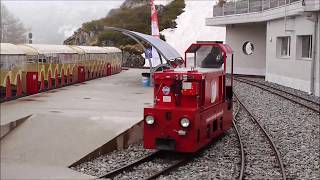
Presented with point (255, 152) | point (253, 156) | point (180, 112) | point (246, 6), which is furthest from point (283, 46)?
point (180, 112)

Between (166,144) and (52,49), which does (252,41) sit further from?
(166,144)

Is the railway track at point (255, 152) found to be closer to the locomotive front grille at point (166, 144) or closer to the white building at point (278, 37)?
the locomotive front grille at point (166, 144)

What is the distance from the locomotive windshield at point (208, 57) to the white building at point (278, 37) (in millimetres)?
11566

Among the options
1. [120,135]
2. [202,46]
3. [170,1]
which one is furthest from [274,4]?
[170,1]

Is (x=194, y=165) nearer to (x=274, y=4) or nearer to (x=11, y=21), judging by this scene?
(x=11, y=21)

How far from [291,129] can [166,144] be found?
561cm

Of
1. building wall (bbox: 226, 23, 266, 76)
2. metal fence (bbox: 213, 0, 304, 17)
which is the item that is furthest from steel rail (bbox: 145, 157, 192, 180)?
Answer: building wall (bbox: 226, 23, 266, 76)

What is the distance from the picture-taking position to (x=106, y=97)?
16734 mm

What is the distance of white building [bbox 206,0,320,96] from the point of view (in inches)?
854

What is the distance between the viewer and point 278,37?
28688mm

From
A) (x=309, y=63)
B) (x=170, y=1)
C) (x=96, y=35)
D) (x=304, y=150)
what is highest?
(x=170, y=1)

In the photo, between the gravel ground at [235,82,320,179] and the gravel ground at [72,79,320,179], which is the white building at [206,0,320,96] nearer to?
Result: the gravel ground at [235,82,320,179]

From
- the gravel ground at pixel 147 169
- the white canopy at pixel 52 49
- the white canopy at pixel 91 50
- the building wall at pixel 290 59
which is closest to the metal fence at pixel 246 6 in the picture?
the building wall at pixel 290 59

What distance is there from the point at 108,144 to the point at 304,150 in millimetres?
4536
